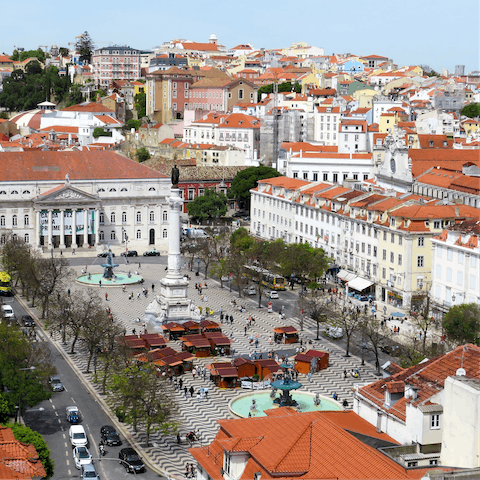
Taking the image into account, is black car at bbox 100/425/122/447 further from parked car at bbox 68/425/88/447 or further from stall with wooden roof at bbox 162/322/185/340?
stall with wooden roof at bbox 162/322/185/340

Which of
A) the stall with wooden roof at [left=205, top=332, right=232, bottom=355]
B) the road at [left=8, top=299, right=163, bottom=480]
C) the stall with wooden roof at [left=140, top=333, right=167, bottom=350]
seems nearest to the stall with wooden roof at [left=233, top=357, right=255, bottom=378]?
the stall with wooden roof at [left=205, top=332, right=232, bottom=355]

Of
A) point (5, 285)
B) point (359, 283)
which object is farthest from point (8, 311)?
point (359, 283)

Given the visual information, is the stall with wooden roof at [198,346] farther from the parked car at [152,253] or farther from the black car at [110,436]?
the parked car at [152,253]

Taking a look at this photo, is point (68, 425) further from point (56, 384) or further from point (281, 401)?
point (281, 401)

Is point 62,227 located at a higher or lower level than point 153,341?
higher

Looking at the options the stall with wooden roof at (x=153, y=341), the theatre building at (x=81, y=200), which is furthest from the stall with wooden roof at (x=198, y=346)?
the theatre building at (x=81, y=200)

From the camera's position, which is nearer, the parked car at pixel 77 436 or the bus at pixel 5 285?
the parked car at pixel 77 436
